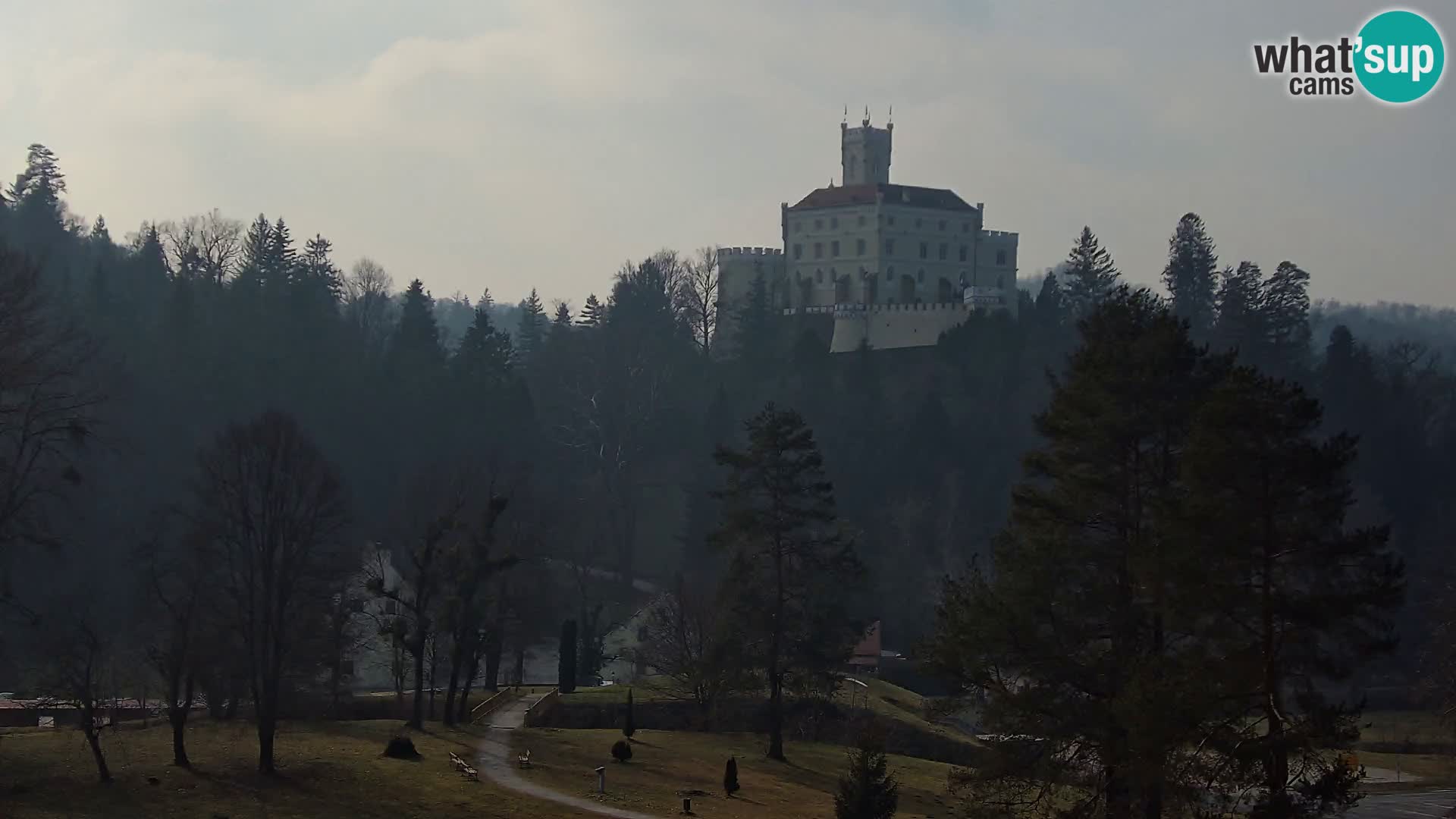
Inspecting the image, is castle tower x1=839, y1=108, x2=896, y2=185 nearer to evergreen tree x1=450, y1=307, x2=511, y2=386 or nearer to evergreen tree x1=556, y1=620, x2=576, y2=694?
evergreen tree x1=450, y1=307, x2=511, y2=386

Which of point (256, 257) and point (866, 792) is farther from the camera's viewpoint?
point (256, 257)

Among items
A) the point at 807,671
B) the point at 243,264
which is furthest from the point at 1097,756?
the point at 243,264

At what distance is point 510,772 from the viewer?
121ft

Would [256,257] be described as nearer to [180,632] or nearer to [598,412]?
[598,412]

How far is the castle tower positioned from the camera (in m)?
134

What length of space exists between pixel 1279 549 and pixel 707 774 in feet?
66.2

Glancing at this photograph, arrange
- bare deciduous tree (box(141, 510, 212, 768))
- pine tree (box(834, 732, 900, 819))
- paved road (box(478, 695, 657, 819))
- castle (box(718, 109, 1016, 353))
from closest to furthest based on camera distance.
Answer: pine tree (box(834, 732, 900, 819)) < paved road (box(478, 695, 657, 819)) < bare deciduous tree (box(141, 510, 212, 768)) < castle (box(718, 109, 1016, 353))

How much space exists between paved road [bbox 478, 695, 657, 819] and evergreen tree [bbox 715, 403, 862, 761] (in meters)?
7.73

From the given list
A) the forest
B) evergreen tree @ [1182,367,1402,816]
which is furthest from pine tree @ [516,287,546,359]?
evergreen tree @ [1182,367,1402,816]

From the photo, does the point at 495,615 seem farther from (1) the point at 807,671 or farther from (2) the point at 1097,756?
(2) the point at 1097,756

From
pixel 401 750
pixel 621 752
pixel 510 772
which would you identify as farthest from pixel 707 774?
pixel 401 750

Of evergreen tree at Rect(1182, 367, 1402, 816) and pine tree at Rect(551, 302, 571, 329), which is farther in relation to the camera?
pine tree at Rect(551, 302, 571, 329)

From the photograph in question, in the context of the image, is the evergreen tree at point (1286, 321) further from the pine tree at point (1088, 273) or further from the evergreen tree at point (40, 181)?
the evergreen tree at point (40, 181)

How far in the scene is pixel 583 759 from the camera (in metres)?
39.9
